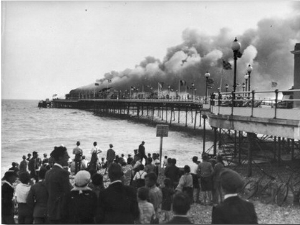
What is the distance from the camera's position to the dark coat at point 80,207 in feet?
16.1

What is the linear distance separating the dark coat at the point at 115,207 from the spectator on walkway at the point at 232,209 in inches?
55.0

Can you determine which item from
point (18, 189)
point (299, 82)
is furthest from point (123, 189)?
point (299, 82)

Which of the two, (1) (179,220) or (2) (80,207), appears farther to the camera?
(2) (80,207)

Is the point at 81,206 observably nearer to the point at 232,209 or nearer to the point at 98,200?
the point at 98,200

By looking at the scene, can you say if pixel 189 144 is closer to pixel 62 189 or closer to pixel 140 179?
pixel 140 179

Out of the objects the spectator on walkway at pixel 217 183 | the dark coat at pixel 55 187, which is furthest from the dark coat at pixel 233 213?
the spectator on walkway at pixel 217 183

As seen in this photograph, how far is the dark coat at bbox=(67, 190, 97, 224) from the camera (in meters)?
4.92

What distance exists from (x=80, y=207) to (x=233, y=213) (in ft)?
7.51

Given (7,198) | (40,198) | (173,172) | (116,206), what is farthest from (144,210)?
(173,172)

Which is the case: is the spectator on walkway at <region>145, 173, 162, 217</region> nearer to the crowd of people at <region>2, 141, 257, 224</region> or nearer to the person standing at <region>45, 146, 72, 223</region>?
the crowd of people at <region>2, 141, 257, 224</region>

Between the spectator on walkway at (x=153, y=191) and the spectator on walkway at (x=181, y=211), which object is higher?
the spectator on walkway at (x=181, y=211)

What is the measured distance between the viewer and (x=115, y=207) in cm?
477

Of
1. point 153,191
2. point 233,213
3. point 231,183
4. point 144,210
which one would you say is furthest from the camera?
point 153,191

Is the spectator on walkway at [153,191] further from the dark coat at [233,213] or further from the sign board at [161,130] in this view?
the sign board at [161,130]
